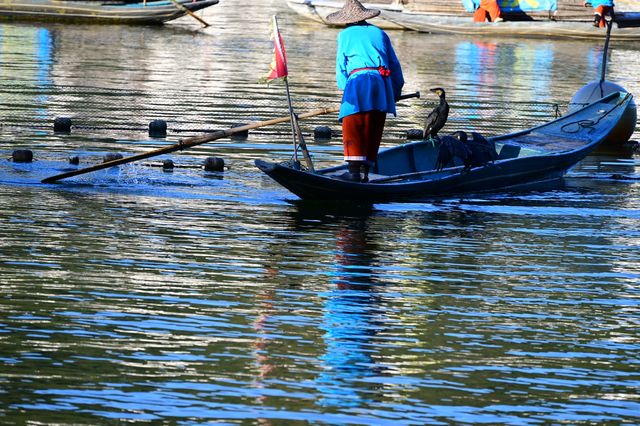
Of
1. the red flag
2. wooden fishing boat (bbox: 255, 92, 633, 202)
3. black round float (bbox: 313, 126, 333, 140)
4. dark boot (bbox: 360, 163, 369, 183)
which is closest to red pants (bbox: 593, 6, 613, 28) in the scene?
wooden fishing boat (bbox: 255, 92, 633, 202)

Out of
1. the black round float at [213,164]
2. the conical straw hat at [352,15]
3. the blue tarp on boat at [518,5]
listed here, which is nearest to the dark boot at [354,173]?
the conical straw hat at [352,15]

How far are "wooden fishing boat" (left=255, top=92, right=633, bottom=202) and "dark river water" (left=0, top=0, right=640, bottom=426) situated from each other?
197mm

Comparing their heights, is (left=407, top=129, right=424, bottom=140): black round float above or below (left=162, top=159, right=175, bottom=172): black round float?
above

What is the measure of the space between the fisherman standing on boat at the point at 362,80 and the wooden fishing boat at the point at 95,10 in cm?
2271

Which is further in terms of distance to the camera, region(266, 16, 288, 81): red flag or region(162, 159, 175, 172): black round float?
region(162, 159, 175, 172): black round float

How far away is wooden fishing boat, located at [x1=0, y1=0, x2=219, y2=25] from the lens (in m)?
35.2

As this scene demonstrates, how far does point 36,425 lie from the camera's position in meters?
6.99

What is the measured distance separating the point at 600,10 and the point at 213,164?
2443cm

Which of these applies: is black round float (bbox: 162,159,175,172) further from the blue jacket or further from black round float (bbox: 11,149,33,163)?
the blue jacket

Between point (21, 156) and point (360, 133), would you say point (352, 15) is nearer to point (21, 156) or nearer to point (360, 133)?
point (360, 133)

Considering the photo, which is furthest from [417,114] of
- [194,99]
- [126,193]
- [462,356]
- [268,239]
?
[462,356]

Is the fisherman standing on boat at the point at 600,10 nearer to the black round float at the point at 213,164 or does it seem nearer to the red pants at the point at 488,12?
the red pants at the point at 488,12

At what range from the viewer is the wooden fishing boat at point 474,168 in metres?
12.7

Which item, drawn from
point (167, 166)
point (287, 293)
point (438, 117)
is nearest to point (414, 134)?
point (438, 117)
